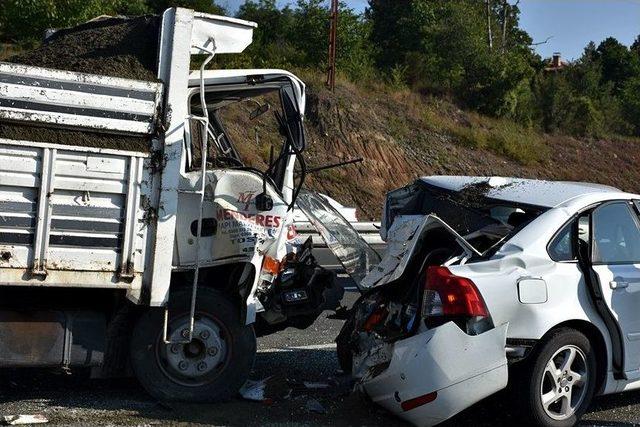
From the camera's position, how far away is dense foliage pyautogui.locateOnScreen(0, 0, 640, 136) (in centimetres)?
3061

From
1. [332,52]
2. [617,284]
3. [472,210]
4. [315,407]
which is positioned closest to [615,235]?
[617,284]

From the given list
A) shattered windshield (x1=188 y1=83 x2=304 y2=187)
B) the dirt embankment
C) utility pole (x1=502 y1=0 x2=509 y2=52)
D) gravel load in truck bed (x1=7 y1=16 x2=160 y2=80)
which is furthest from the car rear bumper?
utility pole (x1=502 y1=0 x2=509 y2=52)

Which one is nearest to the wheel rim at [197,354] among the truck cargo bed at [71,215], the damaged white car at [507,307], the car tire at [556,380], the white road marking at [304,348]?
the truck cargo bed at [71,215]

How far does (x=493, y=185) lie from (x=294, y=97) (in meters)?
1.65

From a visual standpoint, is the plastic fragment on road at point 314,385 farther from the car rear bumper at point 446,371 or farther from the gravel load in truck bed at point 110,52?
the gravel load in truck bed at point 110,52

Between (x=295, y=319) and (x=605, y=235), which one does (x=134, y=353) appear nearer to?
(x=295, y=319)

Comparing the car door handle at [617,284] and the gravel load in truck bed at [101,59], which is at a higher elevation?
the gravel load in truck bed at [101,59]

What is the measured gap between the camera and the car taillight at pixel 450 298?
5582 mm

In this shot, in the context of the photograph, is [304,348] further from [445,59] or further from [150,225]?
[445,59]

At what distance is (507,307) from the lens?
5.69 metres

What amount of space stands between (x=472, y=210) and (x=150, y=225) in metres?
2.30

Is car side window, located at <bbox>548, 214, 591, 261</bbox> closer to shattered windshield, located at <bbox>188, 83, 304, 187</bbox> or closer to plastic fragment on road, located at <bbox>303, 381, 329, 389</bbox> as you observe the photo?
shattered windshield, located at <bbox>188, 83, 304, 187</bbox>

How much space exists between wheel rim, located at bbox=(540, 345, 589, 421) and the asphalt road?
273mm

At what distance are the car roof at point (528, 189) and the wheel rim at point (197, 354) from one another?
2108 millimetres
